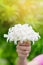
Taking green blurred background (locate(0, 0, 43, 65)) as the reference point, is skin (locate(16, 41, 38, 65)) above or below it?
below

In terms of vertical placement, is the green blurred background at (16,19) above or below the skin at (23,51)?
above

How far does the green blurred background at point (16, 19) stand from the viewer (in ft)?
4.56

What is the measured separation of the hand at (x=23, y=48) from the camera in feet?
4.29

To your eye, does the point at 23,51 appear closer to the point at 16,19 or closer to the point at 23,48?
the point at 23,48

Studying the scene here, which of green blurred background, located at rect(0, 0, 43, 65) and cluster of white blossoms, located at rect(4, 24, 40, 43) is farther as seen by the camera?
green blurred background, located at rect(0, 0, 43, 65)

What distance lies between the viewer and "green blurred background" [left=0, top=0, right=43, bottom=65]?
4.56ft

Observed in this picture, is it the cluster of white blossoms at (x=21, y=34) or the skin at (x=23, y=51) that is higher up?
the cluster of white blossoms at (x=21, y=34)

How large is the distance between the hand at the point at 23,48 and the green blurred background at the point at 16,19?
6 centimetres

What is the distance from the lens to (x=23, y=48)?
131cm

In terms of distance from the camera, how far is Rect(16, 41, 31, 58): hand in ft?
4.29

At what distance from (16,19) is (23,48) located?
0.20 meters

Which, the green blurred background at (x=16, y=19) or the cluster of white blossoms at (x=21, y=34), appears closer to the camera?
the cluster of white blossoms at (x=21, y=34)

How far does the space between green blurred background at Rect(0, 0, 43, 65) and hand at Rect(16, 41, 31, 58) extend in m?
0.06

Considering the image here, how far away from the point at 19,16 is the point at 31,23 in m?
0.09
